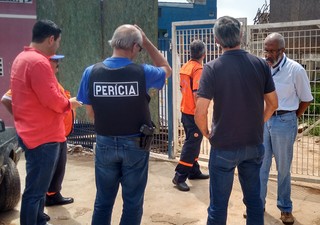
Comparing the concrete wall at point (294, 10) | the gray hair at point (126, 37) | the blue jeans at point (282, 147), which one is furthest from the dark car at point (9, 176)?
the concrete wall at point (294, 10)

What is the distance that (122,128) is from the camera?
10.0 feet

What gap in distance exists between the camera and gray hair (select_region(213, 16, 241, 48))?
10.2 feet

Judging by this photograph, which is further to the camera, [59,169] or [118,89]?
[59,169]

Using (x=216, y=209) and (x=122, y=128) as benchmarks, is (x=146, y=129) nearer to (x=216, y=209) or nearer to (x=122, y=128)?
(x=122, y=128)

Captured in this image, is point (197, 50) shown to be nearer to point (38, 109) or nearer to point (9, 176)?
point (38, 109)

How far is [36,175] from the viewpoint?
338cm

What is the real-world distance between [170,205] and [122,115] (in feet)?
6.77

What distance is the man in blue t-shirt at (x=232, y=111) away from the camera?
3.04 m

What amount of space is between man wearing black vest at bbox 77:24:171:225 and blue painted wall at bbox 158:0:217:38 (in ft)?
44.5

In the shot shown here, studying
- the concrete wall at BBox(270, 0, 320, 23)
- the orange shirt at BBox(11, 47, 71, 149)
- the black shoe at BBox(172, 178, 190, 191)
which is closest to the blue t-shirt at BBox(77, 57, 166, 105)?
the orange shirt at BBox(11, 47, 71, 149)

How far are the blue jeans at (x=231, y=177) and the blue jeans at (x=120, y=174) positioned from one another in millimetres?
572

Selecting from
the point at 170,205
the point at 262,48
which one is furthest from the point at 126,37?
the point at 262,48

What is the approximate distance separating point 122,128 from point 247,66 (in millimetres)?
1071

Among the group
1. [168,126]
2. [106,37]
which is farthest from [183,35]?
Result: [106,37]
